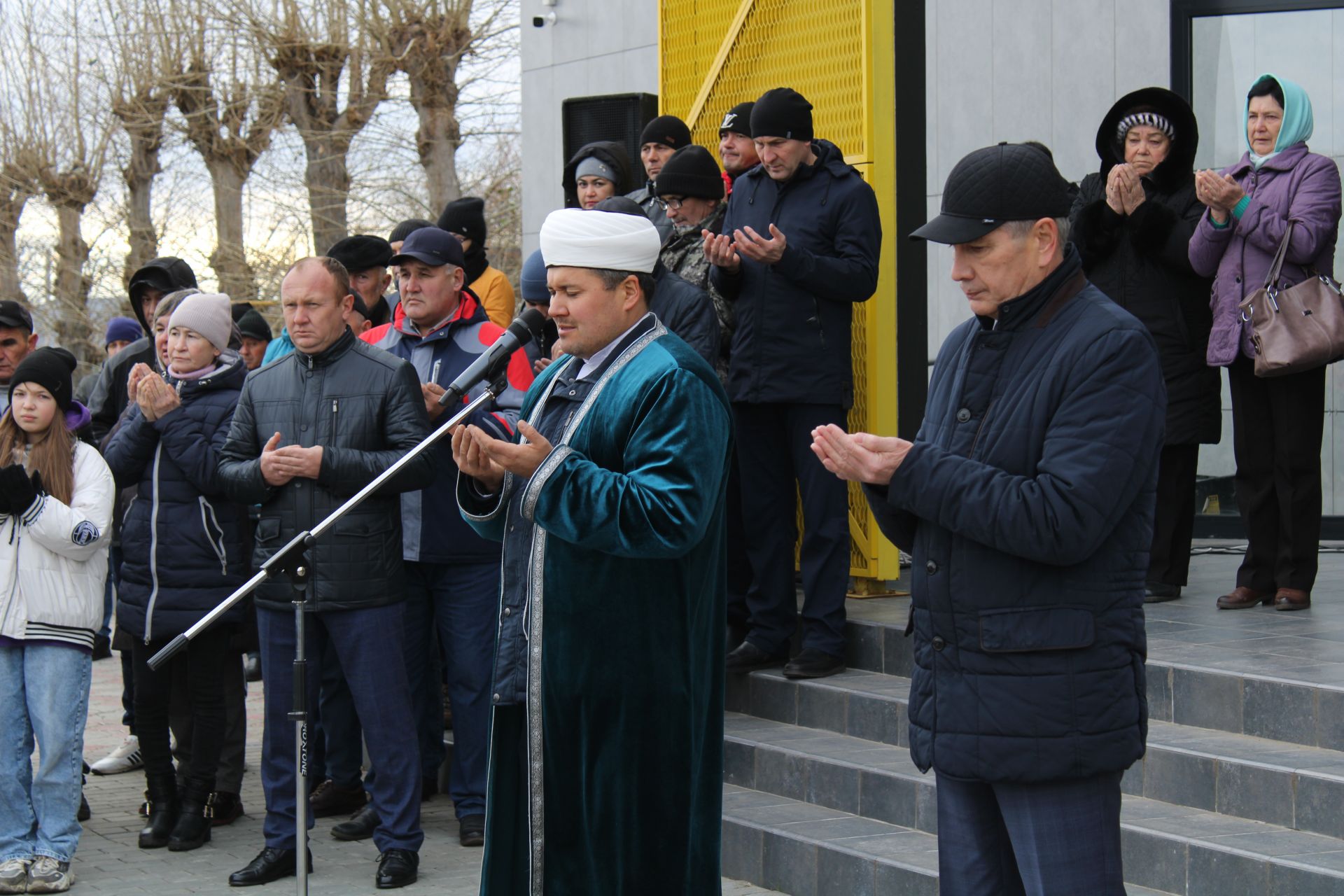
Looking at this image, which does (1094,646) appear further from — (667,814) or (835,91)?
(835,91)

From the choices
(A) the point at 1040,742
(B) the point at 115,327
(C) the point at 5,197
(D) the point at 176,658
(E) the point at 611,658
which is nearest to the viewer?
(A) the point at 1040,742

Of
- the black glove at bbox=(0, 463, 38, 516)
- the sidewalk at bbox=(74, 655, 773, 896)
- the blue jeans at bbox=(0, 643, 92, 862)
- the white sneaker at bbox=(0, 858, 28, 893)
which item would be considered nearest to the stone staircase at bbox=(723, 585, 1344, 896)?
the sidewalk at bbox=(74, 655, 773, 896)

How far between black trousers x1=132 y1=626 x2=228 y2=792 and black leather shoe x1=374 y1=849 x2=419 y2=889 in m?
1.08

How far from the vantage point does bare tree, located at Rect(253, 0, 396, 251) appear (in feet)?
64.1

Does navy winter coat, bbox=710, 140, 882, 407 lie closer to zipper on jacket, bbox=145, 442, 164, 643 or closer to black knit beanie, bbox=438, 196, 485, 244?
black knit beanie, bbox=438, 196, 485, 244

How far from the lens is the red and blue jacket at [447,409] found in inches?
246

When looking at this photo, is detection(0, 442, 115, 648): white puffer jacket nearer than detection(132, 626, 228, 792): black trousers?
Yes

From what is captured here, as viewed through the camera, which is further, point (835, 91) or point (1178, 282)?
point (835, 91)

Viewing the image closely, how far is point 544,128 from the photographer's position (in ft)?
44.8

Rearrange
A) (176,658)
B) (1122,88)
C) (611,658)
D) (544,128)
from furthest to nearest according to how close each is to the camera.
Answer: (544,128), (1122,88), (176,658), (611,658)

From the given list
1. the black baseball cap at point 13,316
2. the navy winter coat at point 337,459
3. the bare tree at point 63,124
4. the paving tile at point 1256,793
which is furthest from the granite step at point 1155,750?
the bare tree at point 63,124

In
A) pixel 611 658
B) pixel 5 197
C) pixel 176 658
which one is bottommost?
pixel 176 658

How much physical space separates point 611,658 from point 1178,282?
4.06m

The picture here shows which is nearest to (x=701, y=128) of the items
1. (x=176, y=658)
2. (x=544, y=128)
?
(x=176, y=658)
